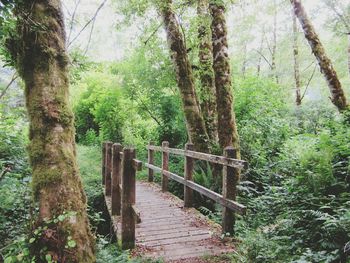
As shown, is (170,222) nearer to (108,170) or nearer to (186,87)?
(108,170)

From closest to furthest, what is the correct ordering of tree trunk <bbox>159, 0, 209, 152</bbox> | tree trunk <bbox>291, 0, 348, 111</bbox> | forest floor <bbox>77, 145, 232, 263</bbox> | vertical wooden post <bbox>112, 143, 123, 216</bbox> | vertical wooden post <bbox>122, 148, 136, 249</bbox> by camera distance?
forest floor <bbox>77, 145, 232, 263</bbox>, vertical wooden post <bbox>122, 148, 136, 249</bbox>, vertical wooden post <bbox>112, 143, 123, 216</bbox>, tree trunk <bbox>159, 0, 209, 152</bbox>, tree trunk <bbox>291, 0, 348, 111</bbox>

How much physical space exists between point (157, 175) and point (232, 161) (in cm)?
679

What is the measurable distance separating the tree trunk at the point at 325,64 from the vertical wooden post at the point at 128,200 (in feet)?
22.5

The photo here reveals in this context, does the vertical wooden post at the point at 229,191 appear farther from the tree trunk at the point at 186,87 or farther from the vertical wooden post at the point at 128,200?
the tree trunk at the point at 186,87

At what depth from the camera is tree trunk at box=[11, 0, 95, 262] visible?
297 cm

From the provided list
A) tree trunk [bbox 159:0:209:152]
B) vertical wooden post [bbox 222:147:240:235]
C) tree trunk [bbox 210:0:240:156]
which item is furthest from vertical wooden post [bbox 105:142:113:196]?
vertical wooden post [bbox 222:147:240:235]

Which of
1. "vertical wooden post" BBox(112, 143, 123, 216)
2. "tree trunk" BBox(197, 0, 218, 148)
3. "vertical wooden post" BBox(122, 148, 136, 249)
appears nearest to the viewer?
"vertical wooden post" BBox(122, 148, 136, 249)

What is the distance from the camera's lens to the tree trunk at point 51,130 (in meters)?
2.97

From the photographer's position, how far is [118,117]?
1560 cm

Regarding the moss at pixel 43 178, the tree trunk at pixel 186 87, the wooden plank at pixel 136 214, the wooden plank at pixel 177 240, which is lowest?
the wooden plank at pixel 177 240

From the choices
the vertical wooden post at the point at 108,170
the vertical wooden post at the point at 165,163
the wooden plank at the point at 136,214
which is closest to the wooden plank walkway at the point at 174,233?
the wooden plank at the point at 136,214

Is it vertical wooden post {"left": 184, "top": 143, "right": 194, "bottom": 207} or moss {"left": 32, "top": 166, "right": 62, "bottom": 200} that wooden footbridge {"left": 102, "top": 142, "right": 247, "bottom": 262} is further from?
moss {"left": 32, "top": 166, "right": 62, "bottom": 200}

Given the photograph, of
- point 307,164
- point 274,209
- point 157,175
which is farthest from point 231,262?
point 157,175

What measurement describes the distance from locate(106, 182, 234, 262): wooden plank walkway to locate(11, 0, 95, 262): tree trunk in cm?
187
